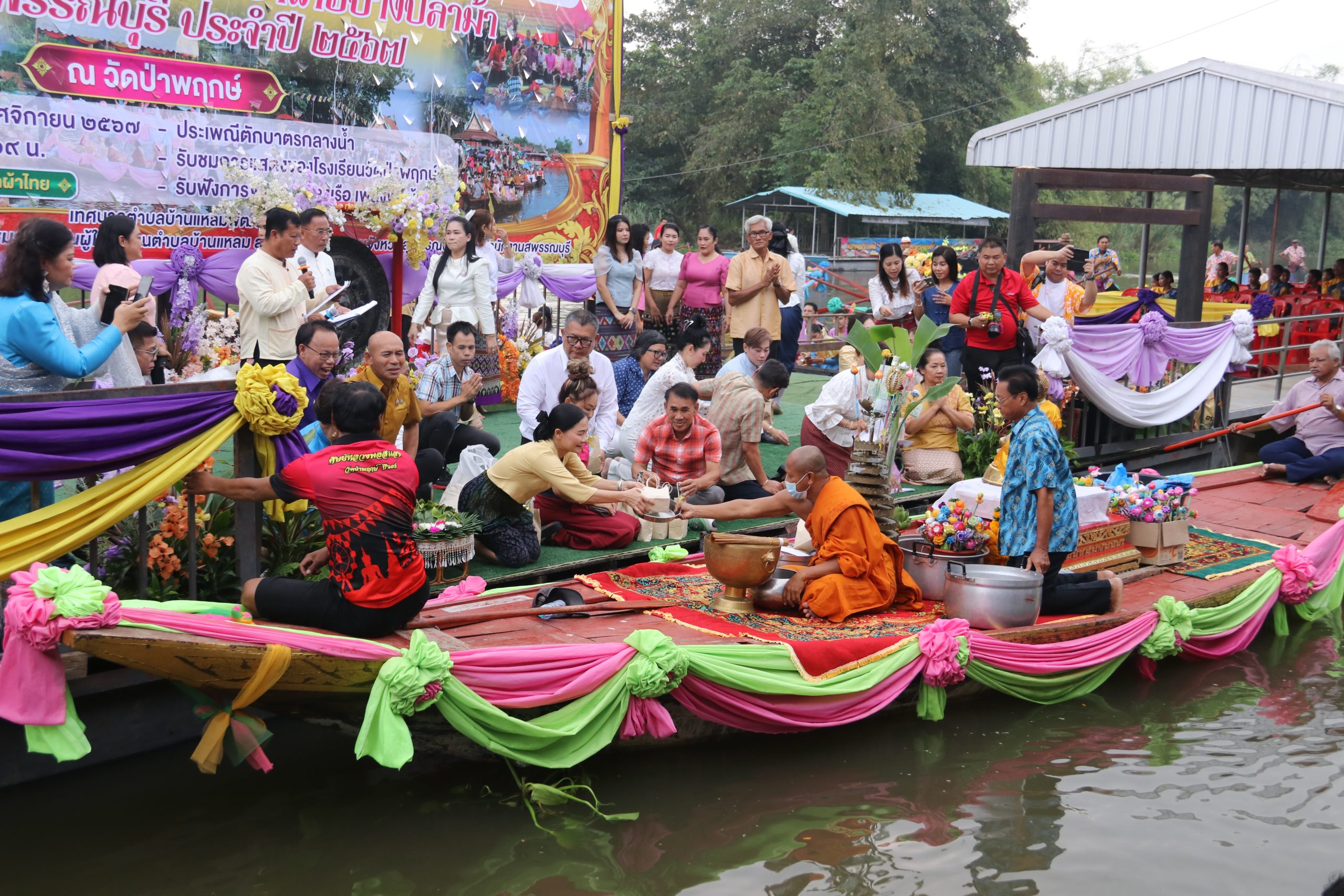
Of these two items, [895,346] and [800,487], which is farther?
[895,346]

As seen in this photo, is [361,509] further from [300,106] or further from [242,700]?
[300,106]

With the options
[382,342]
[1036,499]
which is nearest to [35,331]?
[382,342]

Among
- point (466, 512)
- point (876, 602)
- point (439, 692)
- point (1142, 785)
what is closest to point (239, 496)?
point (439, 692)

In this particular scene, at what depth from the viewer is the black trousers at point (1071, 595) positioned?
6.71 m

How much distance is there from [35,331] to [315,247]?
11.1 feet

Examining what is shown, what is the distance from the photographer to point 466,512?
6734 mm

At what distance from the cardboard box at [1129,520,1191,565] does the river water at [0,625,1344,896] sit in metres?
1.55

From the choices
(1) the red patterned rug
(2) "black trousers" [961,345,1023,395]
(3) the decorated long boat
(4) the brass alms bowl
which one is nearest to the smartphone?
(3) the decorated long boat

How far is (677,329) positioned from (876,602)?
16.4 feet

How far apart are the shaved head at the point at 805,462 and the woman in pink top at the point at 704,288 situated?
4.32m

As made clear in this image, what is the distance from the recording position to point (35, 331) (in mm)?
5027

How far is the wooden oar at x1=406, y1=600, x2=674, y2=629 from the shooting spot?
5477 mm

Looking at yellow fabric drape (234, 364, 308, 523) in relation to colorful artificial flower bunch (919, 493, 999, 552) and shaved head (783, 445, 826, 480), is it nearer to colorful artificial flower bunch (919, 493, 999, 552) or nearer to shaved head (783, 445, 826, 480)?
shaved head (783, 445, 826, 480)

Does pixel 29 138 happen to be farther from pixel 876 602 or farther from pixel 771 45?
pixel 771 45
